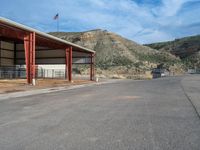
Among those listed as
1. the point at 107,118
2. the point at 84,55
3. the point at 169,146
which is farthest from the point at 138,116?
the point at 84,55

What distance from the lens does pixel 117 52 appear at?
386ft

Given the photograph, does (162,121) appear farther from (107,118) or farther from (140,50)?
(140,50)

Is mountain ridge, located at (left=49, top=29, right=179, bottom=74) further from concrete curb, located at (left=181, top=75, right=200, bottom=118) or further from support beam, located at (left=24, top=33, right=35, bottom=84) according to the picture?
concrete curb, located at (left=181, top=75, right=200, bottom=118)

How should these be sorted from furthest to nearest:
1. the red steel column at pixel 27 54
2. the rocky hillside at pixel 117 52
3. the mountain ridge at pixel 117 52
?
the rocky hillside at pixel 117 52 → the mountain ridge at pixel 117 52 → the red steel column at pixel 27 54

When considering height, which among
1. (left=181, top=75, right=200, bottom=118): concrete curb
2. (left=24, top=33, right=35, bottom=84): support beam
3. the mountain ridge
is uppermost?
the mountain ridge

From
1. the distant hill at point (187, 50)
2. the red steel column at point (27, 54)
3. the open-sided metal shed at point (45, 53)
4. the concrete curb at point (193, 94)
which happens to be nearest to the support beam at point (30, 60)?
the red steel column at point (27, 54)

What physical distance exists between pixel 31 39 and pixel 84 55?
20.1m

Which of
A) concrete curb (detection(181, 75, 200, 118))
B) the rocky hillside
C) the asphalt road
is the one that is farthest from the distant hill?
the asphalt road

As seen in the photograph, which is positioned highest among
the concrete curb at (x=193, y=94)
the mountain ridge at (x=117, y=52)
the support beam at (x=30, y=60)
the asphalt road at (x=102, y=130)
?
the mountain ridge at (x=117, y=52)

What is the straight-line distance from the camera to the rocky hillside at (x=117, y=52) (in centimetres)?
11044

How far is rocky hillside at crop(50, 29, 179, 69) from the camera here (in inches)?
4348

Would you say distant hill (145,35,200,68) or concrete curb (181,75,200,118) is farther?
distant hill (145,35,200,68)

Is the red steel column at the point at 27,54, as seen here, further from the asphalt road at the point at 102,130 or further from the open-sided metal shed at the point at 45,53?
the asphalt road at the point at 102,130

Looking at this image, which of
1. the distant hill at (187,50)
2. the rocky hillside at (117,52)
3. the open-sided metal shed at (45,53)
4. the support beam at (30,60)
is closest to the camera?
the support beam at (30,60)
